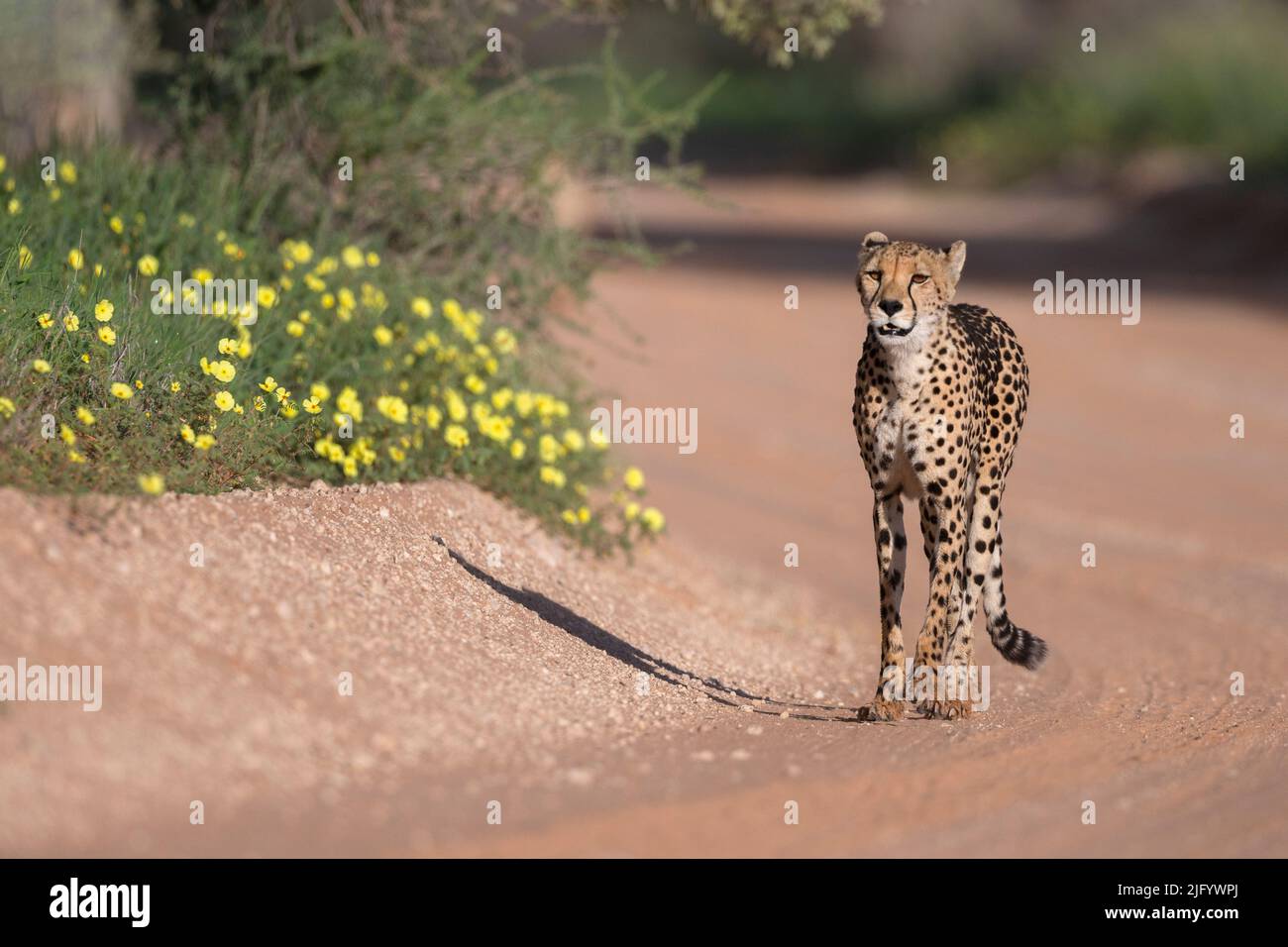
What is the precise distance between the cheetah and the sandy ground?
340 millimetres

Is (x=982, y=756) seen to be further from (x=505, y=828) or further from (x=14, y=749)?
(x=14, y=749)

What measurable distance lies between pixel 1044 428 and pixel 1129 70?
18.0 metres

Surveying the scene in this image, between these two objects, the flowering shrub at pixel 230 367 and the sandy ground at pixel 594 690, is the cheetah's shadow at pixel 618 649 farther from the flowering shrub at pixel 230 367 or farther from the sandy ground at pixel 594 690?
the flowering shrub at pixel 230 367

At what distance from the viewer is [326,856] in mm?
4332

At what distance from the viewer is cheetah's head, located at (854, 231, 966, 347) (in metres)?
6.05

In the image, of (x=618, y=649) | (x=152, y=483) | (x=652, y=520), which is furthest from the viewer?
(x=652, y=520)

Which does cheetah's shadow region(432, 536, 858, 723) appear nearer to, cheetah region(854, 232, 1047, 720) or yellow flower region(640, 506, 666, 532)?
cheetah region(854, 232, 1047, 720)

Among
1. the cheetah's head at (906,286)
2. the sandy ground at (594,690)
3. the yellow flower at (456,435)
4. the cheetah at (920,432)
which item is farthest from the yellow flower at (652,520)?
the cheetah's head at (906,286)

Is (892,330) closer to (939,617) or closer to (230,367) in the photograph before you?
(939,617)

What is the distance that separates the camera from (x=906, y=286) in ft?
20.0

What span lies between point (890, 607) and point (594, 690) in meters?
1.18

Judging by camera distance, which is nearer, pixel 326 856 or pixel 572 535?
pixel 326 856

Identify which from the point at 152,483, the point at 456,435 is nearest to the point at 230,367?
the point at 152,483

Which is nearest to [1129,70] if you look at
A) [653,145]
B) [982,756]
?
[653,145]
